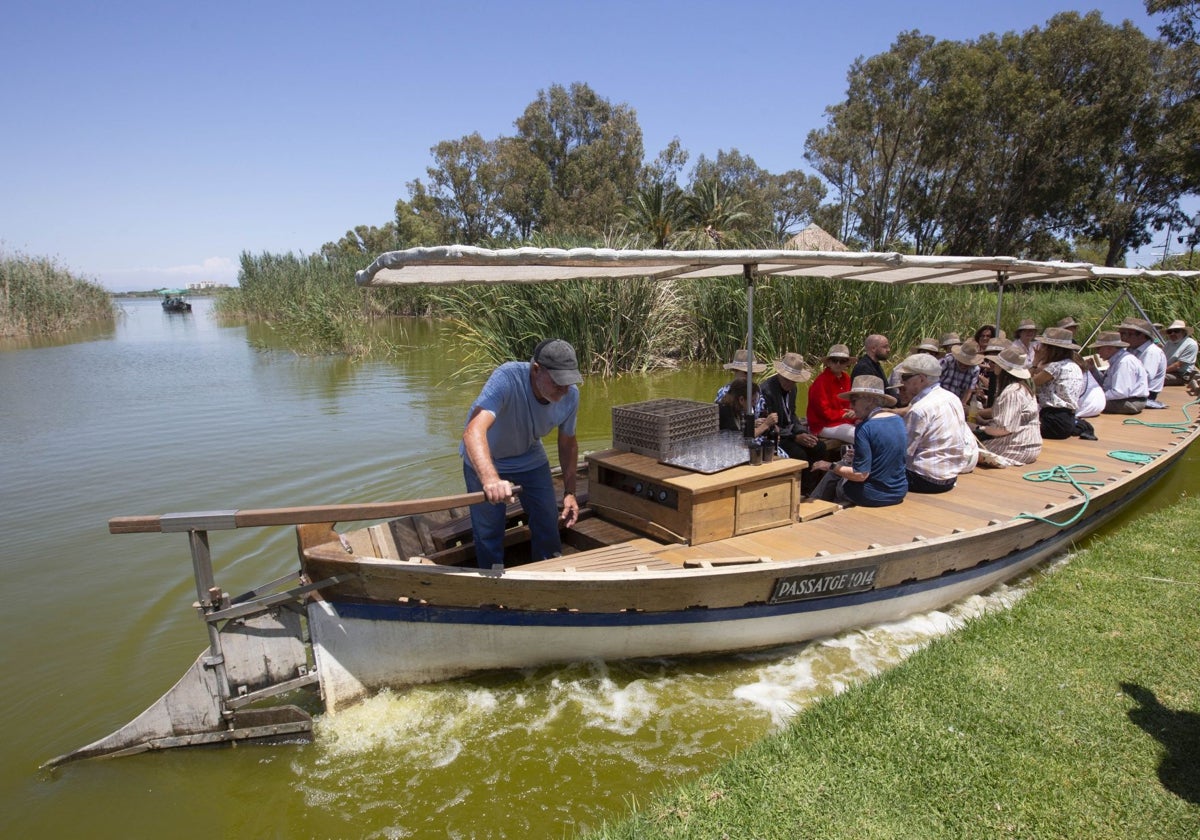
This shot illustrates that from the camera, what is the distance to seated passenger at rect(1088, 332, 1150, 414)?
9.37m

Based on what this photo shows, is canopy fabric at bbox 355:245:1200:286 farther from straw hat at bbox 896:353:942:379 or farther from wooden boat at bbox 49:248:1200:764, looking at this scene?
straw hat at bbox 896:353:942:379

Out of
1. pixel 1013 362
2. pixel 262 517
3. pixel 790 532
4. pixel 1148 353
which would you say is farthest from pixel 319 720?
pixel 1148 353

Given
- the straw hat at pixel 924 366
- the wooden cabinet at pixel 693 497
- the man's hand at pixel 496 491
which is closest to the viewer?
the man's hand at pixel 496 491

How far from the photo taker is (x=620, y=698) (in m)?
4.30

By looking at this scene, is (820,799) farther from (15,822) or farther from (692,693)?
(15,822)

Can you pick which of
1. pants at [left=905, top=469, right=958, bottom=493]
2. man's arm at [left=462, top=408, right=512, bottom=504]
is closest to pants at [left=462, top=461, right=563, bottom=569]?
man's arm at [left=462, top=408, right=512, bottom=504]

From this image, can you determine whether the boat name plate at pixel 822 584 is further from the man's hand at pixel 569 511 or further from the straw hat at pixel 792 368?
the straw hat at pixel 792 368

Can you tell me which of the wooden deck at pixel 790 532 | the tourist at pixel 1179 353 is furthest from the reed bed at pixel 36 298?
the tourist at pixel 1179 353

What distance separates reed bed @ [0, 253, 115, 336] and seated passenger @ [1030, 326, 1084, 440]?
34.3m

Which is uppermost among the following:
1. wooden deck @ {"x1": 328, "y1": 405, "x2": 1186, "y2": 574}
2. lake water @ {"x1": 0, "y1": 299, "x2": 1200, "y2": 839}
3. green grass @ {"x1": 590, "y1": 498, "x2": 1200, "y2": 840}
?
wooden deck @ {"x1": 328, "y1": 405, "x2": 1186, "y2": 574}

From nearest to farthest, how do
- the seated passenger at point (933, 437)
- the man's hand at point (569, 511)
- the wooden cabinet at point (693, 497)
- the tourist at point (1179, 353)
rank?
the wooden cabinet at point (693, 497) → the man's hand at point (569, 511) → the seated passenger at point (933, 437) → the tourist at point (1179, 353)

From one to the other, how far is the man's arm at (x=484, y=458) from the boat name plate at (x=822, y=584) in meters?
1.92

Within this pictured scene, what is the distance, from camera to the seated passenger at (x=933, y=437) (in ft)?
18.8

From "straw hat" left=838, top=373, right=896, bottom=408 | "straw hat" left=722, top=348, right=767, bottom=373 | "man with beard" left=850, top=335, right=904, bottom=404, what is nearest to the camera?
"straw hat" left=838, top=373, right=896, bottom=408
